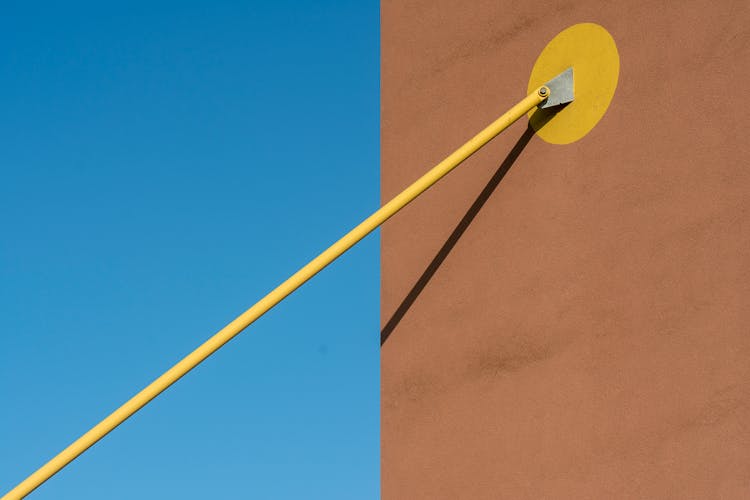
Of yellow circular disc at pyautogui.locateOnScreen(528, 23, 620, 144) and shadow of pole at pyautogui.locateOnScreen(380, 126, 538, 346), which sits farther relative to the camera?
shadow of pole at pyautogui.locateOnScreen(380, 126, 538, 346)

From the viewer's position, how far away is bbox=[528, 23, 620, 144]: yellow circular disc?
585cm

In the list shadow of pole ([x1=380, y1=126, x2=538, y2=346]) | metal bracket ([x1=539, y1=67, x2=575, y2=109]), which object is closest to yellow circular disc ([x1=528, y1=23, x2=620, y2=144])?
metal bracket ([x1=539, y1=67, x2=575, y2=109])

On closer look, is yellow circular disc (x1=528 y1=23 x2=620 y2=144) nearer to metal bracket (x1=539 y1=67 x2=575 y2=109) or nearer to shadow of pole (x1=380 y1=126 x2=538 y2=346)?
metal bracket (x1=539 y1=67 x2=575 y2=109)

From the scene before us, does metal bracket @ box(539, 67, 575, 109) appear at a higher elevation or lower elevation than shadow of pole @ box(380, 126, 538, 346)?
higher

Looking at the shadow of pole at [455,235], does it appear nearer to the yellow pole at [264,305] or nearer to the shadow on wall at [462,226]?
the shadow on wall at [462,226]

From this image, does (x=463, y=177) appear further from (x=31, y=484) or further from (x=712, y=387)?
(x=31, y=484)

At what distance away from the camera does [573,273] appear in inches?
226

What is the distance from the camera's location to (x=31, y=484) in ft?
18.3

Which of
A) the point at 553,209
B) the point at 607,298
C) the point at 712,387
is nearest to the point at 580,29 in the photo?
the point at 553,209

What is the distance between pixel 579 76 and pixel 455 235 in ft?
3.78

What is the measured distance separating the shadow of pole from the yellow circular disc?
0.56 feet

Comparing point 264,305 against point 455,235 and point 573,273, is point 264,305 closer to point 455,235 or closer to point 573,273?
point 455,235

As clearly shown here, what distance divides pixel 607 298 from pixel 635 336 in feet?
0.87

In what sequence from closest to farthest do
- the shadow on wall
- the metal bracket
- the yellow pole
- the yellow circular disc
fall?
the yellow pole
the yellow circular disc
the metal bracket
the shadow on wall
